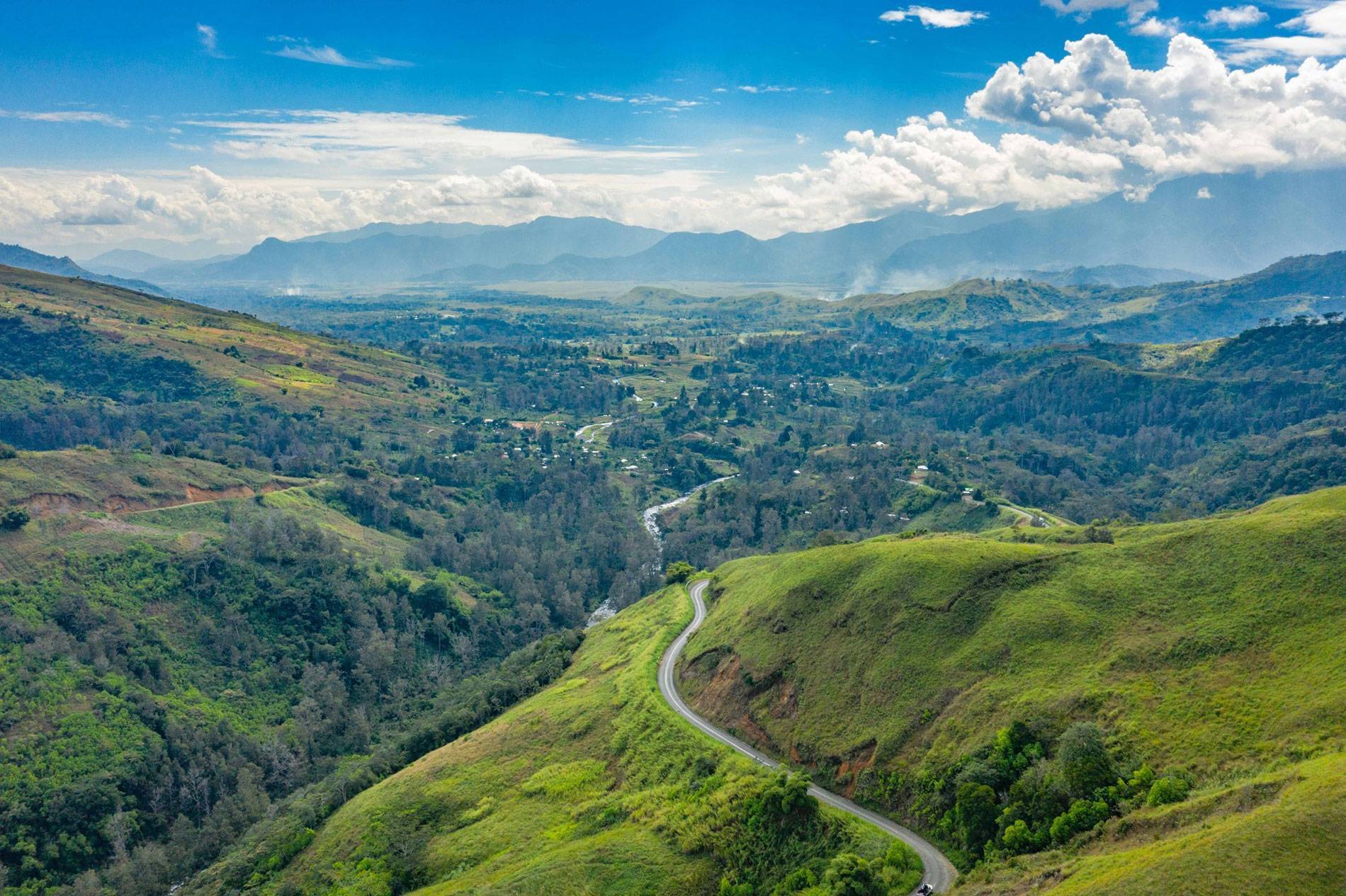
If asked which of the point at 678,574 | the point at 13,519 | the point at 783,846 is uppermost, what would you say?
the point at 13,519

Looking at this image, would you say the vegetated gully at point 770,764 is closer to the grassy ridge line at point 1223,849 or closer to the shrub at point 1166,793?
the grassy ridge line at point 1223,849

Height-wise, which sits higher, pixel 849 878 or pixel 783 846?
pixel 849 878

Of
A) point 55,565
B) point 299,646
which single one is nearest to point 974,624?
point 299,646

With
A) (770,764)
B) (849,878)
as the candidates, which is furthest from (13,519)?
(849,878)

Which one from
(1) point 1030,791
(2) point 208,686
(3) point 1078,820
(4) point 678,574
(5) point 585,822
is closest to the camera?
(3) point 1078,820

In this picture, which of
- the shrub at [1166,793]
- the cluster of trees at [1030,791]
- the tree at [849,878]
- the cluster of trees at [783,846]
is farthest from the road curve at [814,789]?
the shrub at [1166,793]

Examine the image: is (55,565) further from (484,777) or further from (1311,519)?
(1311,519)

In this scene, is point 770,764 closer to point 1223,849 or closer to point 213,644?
point 1223,849
